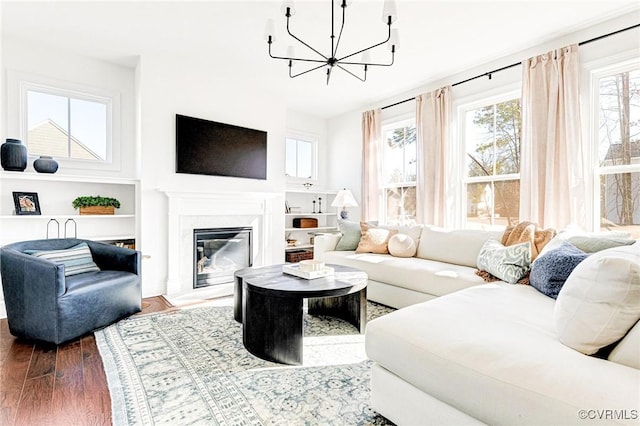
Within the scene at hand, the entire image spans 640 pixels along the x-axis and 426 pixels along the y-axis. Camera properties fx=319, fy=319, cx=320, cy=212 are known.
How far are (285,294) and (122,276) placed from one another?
159 cm

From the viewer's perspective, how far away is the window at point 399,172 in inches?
185

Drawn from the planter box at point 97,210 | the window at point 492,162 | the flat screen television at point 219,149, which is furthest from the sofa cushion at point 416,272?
the planter box at point 97,210

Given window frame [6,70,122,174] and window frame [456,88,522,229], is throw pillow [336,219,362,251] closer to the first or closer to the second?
window frame [456,88,522,229]

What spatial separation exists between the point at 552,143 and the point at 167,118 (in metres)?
4.05

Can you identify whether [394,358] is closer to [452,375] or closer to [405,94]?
[452,375]

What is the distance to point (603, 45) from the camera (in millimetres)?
2855

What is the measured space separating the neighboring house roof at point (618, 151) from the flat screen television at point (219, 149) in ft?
12.3

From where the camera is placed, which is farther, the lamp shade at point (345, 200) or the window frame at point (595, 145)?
the lamp shade at point (345, 200)

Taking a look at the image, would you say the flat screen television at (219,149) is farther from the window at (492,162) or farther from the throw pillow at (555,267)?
the throw pillow at (555,267)

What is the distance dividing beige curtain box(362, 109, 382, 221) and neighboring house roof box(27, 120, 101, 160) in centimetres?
370

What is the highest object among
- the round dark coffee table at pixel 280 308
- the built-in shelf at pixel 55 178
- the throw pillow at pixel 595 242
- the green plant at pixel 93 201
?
the built-in shelf at pixel 55 178

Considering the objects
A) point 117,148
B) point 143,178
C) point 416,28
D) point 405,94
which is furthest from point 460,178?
point 117,148

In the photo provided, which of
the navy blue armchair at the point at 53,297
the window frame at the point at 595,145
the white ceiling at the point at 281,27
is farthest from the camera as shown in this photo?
the window frame at the point at 595,145

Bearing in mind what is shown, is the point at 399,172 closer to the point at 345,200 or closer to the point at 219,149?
the point at 345,200
